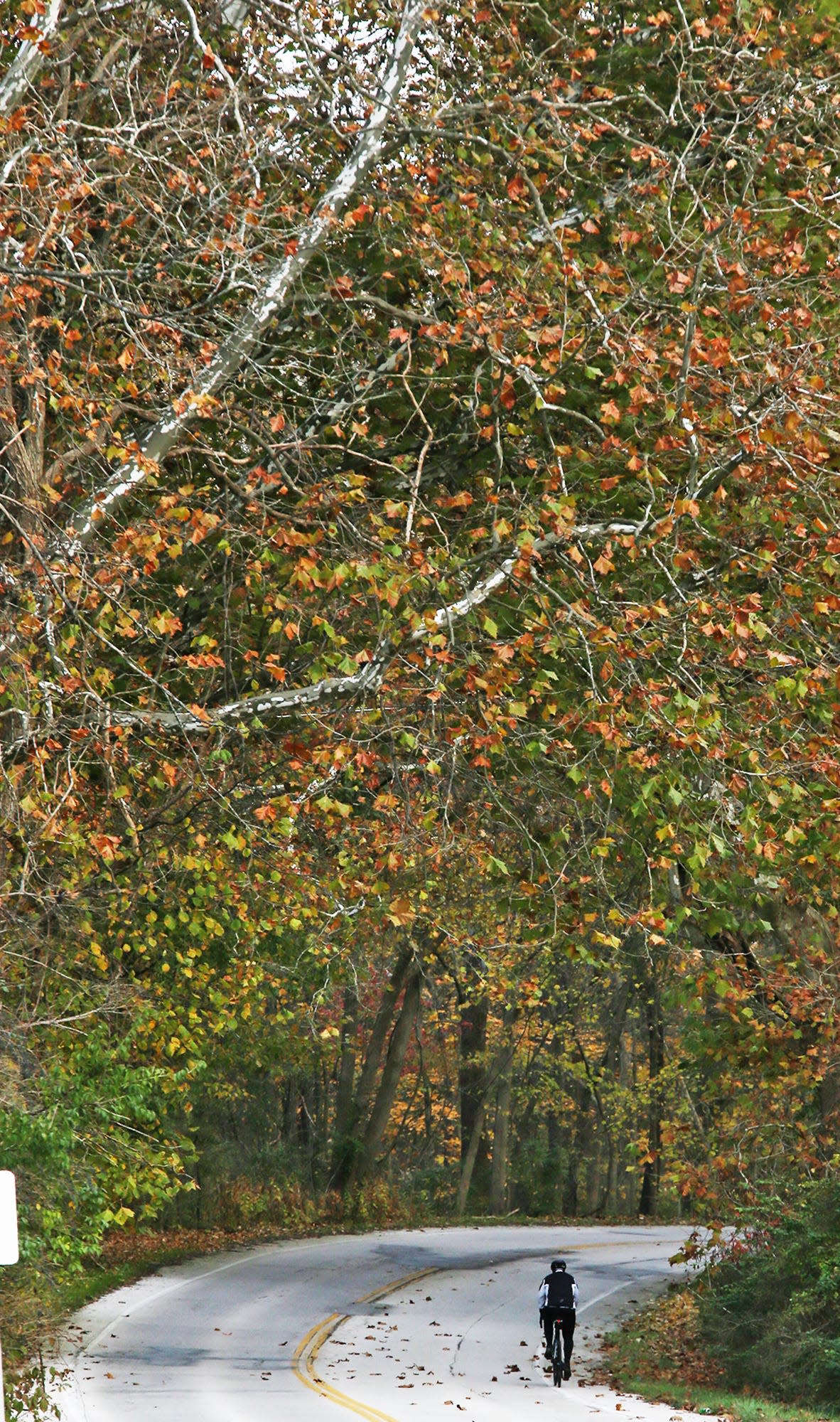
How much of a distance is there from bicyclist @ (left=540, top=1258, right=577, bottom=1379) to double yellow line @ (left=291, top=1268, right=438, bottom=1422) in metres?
2.76

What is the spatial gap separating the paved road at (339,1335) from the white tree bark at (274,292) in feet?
30.0

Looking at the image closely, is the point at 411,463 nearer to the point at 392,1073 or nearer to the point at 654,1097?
the point at 392,1073

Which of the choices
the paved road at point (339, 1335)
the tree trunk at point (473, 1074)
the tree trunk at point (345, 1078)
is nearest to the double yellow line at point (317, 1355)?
the paved road at point (339, 1335)

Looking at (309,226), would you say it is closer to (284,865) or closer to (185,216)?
→ (185,216)

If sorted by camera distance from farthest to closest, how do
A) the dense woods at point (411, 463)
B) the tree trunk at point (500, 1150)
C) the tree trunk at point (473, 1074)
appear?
the tree trunk at point (500, 1150)
the tree trunk at point (473, 1074)
the dense woods at point (411, 463)

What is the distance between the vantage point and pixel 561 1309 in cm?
1764

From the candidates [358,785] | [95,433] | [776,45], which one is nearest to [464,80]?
[776,45]

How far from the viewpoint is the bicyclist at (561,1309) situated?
17578 mm

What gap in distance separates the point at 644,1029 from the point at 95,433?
38.8 metres

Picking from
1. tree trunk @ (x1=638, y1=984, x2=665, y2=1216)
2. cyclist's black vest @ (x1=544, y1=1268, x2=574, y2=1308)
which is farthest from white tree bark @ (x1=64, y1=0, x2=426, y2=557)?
tree trunk @ (x1=638, y1=984, x2=665, y2=1216)

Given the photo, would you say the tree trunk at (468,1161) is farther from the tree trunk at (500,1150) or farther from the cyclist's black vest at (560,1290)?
the cyclist's black vest at (560,1290)

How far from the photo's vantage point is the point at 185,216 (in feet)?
35.5

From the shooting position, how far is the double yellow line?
15125 millimetres

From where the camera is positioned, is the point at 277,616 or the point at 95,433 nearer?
the point at 95,433
